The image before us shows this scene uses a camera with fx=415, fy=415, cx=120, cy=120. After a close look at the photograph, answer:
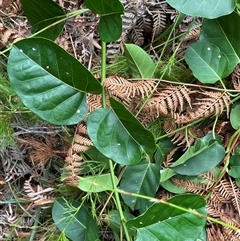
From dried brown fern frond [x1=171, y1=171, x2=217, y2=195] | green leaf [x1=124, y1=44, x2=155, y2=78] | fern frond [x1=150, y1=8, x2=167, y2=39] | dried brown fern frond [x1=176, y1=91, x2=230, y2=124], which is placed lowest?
dried brown fern frond [x1=171, y1=171, x2=217, y2=195]

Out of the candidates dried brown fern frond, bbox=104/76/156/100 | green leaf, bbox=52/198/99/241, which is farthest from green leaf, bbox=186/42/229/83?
green leaf, bbox=52/198/99/241

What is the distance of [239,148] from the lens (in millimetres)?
1028

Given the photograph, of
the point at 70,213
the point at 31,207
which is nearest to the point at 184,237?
the point at 70,213

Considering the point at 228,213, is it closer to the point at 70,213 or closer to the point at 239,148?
the point at 239,148

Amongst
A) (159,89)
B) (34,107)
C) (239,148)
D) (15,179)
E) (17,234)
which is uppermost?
(34,107)

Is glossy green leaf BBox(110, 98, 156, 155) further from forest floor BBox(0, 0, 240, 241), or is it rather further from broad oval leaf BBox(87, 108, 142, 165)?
forest floor BBox(0, 0, 240, 241)

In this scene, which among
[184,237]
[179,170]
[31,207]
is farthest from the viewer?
[31,207]

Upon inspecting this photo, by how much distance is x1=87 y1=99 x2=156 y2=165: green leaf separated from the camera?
2.85 feet

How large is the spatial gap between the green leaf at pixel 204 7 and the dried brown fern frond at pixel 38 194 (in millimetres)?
579

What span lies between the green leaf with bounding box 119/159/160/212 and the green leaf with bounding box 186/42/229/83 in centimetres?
25

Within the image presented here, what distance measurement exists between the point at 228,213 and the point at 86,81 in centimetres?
50

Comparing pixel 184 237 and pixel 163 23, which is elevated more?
pixel 163 23

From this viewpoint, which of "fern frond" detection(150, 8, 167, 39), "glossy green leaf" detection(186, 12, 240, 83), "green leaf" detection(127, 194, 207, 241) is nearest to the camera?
"green leaf" detection(127, 194, 207, 241)

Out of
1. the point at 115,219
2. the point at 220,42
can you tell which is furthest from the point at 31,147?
the point at 220,42
